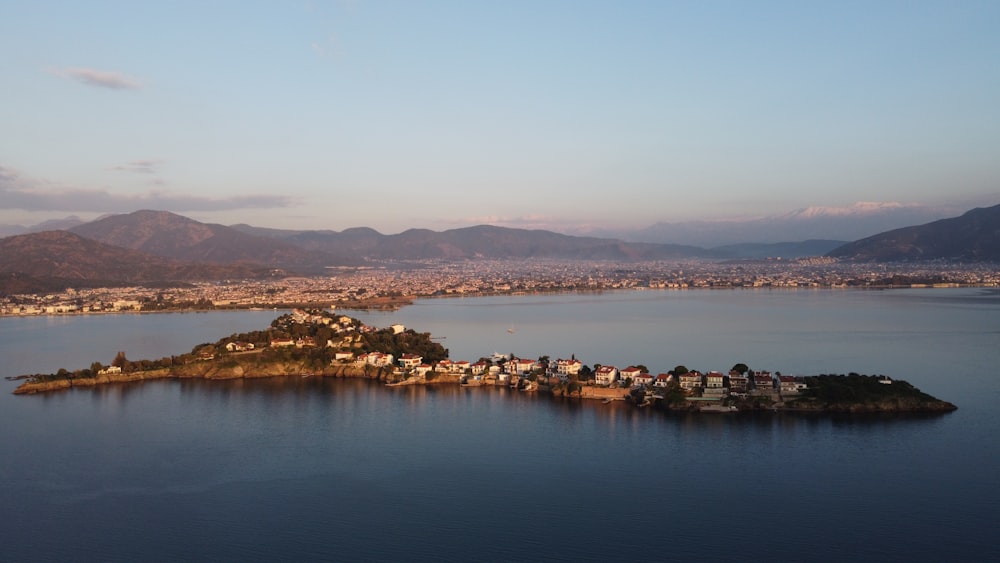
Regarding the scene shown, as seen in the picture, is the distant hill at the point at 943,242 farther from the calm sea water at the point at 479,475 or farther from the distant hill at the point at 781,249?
the calm sea water at the point at 479,475

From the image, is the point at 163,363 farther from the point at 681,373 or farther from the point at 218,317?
the point at 218,317

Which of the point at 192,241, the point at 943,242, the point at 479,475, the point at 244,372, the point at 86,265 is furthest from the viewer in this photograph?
the point at 192,241

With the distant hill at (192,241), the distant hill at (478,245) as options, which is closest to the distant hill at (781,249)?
the distant hill at (478,245)

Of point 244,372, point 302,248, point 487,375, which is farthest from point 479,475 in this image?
point 302,248

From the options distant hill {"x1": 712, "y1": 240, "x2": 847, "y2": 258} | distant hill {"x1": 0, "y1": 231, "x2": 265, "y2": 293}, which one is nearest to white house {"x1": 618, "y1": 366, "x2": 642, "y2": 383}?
distant hill {"x1": 0, "y1": 231, "x2": 265, "y2": 293}

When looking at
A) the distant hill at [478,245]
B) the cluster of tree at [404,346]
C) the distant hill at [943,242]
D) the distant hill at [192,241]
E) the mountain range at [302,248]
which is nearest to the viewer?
the cluster of tree at [404,346]

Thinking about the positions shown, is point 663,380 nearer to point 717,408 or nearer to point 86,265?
point 717,408

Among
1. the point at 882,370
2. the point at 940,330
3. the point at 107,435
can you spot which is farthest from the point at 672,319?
the point at 107,435
